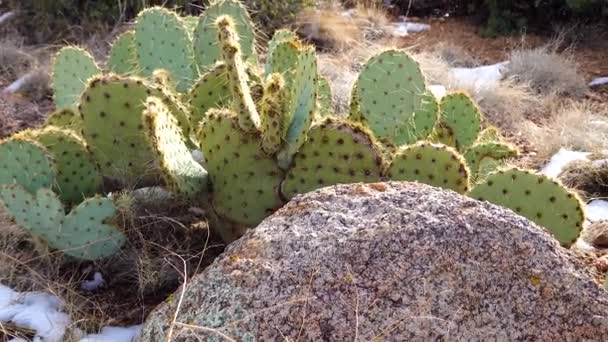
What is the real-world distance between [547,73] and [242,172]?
4.23 m

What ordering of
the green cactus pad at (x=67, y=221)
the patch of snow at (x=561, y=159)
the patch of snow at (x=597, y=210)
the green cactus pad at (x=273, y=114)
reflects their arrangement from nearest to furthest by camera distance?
the green cactus pad at (x=273, y=114)
the green cactus pad at (x=67, y=221)
the patch of snow at (x=597, y=210)
the patch of snow at (x=561, y=159)

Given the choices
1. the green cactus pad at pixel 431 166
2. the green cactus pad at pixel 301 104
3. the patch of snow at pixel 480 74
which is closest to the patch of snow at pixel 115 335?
the green cactus pad at pixel 301 104

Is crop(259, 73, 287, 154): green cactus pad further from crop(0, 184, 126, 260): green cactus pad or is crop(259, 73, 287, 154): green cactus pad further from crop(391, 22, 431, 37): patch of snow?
crop(391, 22, 431, 37): patch of snow

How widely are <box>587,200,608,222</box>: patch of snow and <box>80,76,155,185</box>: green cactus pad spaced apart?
7.72 feet

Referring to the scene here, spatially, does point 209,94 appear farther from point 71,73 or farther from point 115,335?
point 115,335

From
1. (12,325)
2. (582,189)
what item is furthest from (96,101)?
(582,189)

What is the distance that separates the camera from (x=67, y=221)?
309 cm

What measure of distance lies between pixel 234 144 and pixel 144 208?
1.90ft

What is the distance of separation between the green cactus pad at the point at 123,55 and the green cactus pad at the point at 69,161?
1129mm

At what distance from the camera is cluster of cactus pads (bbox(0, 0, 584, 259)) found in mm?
3023

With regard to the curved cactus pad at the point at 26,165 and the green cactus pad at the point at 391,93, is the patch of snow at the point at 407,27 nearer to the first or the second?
the green cactus pad at the point at 391,93

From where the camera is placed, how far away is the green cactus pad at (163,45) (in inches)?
159

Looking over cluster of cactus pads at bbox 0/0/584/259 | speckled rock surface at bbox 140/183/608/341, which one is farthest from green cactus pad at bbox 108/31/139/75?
speckled rock surface at bbox 140/183/608/341

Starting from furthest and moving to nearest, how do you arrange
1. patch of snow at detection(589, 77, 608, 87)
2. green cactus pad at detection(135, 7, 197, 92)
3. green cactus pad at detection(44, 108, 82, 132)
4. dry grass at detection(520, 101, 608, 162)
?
patch of snow at detection(589, 77, 608, 87) → dry grass at detection(520, 101, 608, 162) → green cactus pad at detection(135, 7, 197, 92) → green cactus pad at detection(44, 108, 82, 132)
